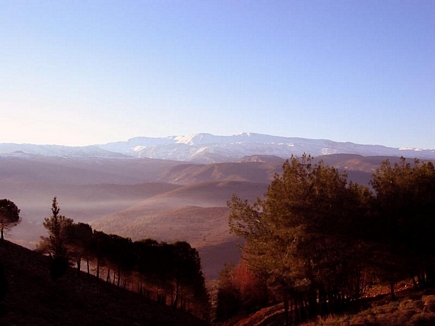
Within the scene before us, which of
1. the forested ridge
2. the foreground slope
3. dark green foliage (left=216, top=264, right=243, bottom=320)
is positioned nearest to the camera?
the foreground slope

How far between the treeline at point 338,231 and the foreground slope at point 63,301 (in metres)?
11.7

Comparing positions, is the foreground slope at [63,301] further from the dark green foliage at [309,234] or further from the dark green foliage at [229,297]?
the dark green foliage at [309,234]

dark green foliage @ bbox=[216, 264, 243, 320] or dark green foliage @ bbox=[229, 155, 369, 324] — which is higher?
dark green foliage @ bbox=[229, 155, 369, 324]

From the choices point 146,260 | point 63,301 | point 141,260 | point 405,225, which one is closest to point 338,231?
point 405,225

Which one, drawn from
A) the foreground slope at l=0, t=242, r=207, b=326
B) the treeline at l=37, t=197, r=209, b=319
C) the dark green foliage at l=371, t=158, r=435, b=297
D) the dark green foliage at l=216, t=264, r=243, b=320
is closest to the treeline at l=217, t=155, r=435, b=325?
the dark green foliage at l=371, t=158, r=435, b=297

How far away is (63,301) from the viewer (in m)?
26.9

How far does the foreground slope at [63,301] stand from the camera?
72.1 feet

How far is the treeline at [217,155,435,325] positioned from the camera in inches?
883

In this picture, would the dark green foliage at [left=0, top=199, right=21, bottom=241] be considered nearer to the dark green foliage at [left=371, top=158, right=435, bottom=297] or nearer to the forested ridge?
the forested ridge

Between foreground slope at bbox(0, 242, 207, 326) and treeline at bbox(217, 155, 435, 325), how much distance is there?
11.7 metres

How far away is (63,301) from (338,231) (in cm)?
1999

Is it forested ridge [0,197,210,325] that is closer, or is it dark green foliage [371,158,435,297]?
dark green foliage [371,158,435,297]

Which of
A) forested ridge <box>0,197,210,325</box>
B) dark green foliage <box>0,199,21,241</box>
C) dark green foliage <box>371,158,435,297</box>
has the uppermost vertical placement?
dark green foliage <box>371,158,435,297</box>

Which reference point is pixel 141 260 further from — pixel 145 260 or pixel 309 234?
pixel 309 234
